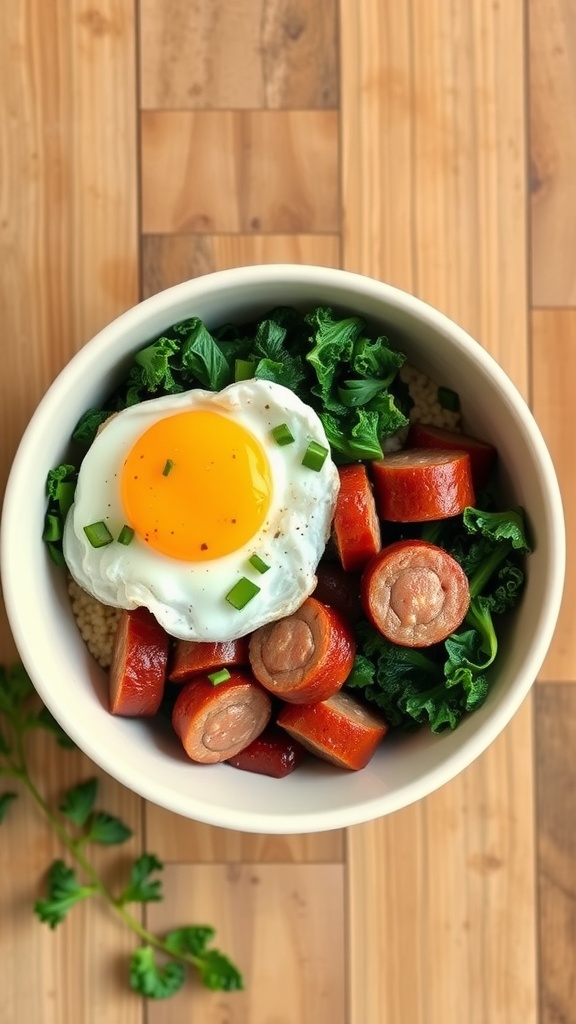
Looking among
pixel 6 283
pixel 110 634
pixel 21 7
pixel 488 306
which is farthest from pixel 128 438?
pixel 21 7

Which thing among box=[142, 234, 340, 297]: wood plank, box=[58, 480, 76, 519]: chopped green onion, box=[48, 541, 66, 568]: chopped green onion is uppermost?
box=[142, 234, 340, 297]: wood plank

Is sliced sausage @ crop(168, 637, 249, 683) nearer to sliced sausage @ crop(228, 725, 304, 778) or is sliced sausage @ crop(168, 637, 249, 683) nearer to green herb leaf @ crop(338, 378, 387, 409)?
sliced sausage @ crop(228, 725, 304, 778)

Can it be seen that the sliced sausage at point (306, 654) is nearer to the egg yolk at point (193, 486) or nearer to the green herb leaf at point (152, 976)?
the egg yolk at point (193, 486)

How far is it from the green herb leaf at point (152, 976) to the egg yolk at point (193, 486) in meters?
0.71

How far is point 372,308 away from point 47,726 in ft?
2.55

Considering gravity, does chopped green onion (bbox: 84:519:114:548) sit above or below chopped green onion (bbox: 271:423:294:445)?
below

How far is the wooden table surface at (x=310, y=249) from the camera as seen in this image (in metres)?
1.55

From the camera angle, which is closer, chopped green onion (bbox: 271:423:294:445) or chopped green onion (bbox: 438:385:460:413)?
chopped green onion (bbox: 271:423:294:445)

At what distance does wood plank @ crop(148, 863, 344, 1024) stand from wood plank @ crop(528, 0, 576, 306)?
0.96 m

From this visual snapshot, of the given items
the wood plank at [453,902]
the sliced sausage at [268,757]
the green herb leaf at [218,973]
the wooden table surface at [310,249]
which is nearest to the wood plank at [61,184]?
the wooden table surface at [310,249]

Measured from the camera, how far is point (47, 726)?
1558 millimetres

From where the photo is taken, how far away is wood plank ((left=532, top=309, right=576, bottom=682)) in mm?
1565

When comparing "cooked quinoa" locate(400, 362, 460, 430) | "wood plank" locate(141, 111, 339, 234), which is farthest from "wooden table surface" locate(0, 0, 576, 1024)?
"cooked quinoa" locate(400, 362, 460, 430)

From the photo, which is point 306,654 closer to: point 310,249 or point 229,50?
point 310,249
